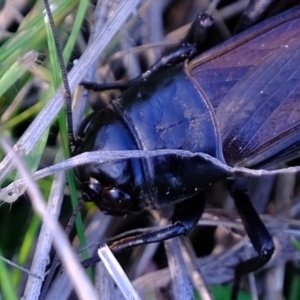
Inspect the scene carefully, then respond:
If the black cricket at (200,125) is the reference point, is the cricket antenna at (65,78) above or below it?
above

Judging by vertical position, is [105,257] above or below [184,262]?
above

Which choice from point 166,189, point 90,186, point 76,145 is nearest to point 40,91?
point 76,145

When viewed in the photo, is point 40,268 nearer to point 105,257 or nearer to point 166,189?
point 105,257

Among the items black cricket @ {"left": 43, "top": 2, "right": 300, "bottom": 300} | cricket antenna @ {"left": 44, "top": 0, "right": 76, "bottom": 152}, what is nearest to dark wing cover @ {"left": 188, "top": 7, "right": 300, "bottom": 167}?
black cricket @ {"left": 43, "top": 2, "right": 300, "bottom": 300}

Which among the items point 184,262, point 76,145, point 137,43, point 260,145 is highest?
point 137,43

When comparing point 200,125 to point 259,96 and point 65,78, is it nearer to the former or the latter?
point 259,96

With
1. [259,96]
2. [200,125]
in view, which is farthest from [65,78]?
[259,96]

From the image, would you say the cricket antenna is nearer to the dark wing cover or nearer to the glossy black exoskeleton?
the glossy black exoskeleton

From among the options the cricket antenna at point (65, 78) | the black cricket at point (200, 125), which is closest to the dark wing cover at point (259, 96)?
the black cricket at point (200, 125)

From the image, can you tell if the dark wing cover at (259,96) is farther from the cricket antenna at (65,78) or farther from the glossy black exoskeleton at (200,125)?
the cricket antenna at (65,78)
